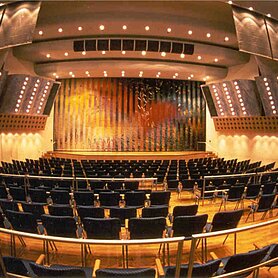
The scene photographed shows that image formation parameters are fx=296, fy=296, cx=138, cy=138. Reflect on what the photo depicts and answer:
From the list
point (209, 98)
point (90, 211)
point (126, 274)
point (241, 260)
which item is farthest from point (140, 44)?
point (126, 274)

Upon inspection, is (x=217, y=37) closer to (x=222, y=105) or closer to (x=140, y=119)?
(x=222, y=105)

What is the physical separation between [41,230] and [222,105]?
50.6 feet

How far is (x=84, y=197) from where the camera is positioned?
680 cm

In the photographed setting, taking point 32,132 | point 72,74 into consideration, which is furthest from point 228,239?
point 72,74

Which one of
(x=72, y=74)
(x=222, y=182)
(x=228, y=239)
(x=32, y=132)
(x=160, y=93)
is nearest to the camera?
(x=228, y=239)

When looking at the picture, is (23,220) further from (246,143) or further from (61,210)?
(246,143)

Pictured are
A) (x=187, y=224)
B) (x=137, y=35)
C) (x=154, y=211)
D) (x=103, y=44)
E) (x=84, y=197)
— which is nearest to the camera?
(x=187, y=224)

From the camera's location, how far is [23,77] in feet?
52.4

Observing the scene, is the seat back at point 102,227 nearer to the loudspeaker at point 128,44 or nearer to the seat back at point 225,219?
the seat back at point 225,219

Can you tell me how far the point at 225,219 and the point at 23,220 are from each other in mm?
3437

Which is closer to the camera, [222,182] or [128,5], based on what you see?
[222,182]

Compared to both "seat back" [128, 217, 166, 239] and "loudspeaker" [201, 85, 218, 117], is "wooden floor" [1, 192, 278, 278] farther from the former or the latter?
"loudspeaker" [201, 85, 218, 117]

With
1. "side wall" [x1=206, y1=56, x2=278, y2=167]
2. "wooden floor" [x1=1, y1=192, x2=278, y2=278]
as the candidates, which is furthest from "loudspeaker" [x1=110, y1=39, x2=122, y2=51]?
"wooden floor" [x1=1, y1=192, x2=278, y2=278]

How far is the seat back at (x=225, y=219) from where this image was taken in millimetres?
5051
